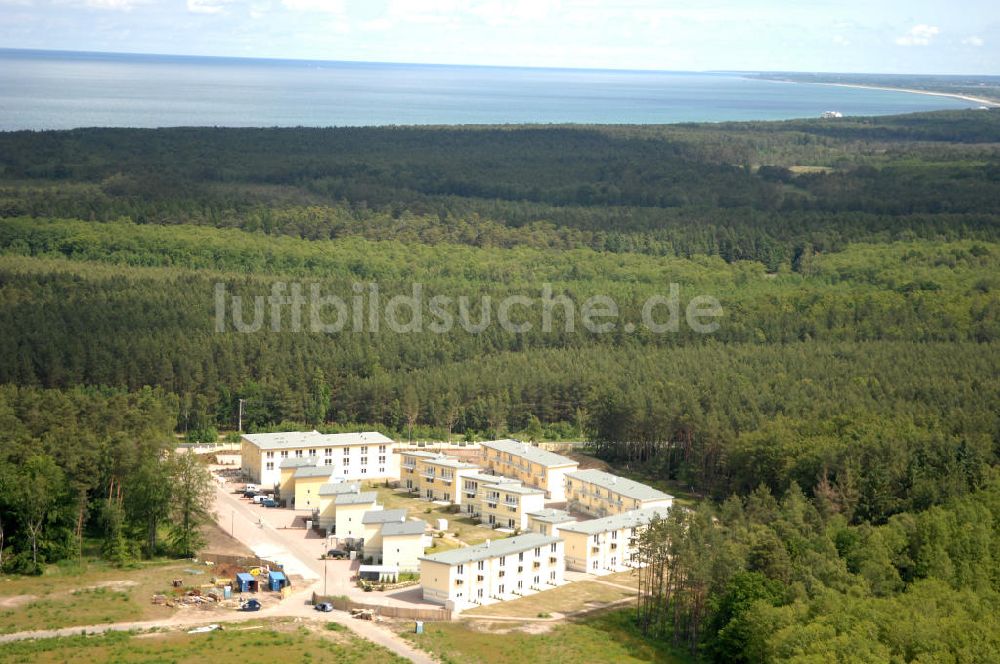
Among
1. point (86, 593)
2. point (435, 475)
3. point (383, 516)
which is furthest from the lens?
point (435, 475)

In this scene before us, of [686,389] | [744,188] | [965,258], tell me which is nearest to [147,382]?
[686,389]

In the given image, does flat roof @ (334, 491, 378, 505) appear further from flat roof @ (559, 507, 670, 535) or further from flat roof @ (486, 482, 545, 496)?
flat roof @ (559, 507, 670, 535)

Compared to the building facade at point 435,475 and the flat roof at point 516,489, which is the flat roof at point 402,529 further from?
the building facade at point 435,475

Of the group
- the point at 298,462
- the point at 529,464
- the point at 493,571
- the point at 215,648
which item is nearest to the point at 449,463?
the point at 529,464

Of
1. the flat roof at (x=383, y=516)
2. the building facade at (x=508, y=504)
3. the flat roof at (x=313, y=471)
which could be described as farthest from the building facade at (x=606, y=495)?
the flat roof at (x=313, y=471)

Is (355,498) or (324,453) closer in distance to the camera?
(355,498)

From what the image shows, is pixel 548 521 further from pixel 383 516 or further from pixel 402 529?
pixel 383 516

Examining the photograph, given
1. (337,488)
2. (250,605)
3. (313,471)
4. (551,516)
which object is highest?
(313,471)

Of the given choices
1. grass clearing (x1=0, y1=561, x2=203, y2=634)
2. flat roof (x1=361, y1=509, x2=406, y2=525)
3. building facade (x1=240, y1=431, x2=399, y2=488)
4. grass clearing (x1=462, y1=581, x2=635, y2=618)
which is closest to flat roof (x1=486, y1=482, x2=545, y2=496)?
flat roof (x1=361, y1=509, x2=406, y2=525)

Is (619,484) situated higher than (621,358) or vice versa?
(621,358)
